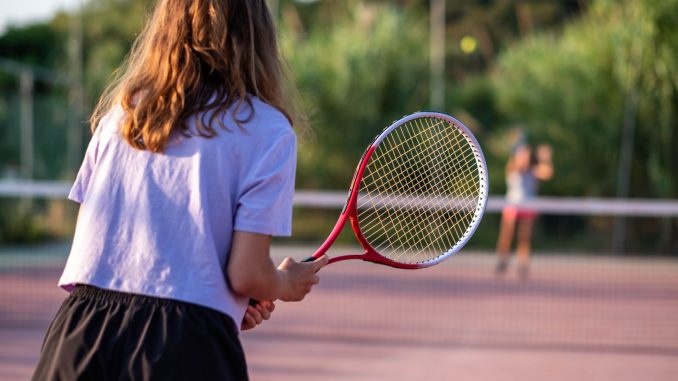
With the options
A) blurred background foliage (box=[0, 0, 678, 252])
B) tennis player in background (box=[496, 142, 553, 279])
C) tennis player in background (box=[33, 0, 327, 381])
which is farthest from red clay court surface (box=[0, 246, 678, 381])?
tennis player in background (box=[33, 0, 327, 381])

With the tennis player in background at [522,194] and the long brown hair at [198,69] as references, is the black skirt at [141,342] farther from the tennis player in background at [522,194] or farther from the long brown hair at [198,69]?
the tennis player in background at [522,194]

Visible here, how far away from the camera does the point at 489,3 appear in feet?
81.9

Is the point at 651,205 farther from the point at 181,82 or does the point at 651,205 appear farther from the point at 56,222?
the point at 56,222

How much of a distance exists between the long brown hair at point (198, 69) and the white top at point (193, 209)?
0.04 m

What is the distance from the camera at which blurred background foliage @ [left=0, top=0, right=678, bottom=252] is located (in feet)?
46.3

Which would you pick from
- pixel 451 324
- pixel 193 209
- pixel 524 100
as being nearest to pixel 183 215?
pixel 193 209

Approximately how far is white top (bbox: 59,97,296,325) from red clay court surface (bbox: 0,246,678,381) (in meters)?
3.75

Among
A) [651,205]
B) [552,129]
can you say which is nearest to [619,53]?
[552,129]

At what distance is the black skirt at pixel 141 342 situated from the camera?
6.64ft

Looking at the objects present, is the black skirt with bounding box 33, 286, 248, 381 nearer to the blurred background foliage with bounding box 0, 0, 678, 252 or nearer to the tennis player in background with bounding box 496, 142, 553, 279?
the tennis player in background with bounding box 496, 142, 553, 279

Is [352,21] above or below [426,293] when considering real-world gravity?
above

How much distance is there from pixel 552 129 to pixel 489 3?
10521 millimetres

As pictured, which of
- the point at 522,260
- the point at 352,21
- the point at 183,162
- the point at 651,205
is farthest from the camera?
the point at 352,21

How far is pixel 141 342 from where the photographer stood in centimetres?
203
